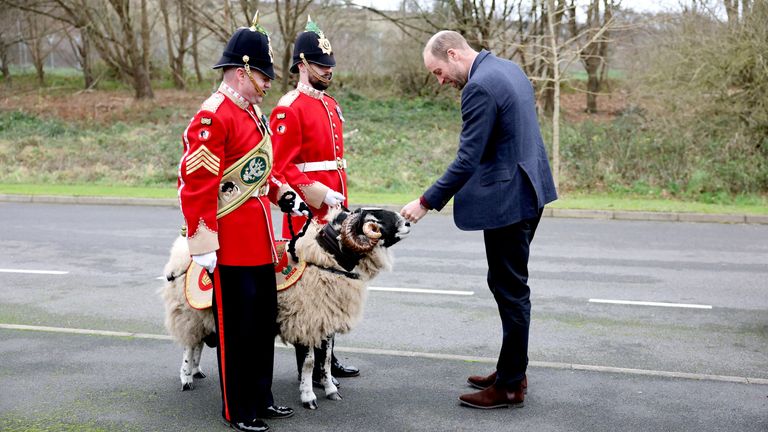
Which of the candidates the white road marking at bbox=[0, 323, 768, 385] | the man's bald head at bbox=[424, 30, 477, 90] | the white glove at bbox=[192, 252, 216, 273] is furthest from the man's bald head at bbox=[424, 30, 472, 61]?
the white road marking at bbox=[0, 323, 768, 385]

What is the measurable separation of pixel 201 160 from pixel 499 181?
5.93 feet

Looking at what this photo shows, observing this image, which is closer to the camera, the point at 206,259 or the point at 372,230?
the point at 206,259

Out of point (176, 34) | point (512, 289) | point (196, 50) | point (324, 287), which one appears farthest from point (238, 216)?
point (176, 34)

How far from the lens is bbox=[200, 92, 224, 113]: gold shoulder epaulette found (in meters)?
4.69

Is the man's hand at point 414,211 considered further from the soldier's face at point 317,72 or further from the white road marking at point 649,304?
the white road marking at point 649,304

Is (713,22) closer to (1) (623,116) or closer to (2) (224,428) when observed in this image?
(1) (623,116)

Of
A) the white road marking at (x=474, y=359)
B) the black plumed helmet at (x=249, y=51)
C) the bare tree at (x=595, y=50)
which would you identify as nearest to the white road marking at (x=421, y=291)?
the white road marking at (x=474, y=359)

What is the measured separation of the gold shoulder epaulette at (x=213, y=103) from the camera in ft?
15.4

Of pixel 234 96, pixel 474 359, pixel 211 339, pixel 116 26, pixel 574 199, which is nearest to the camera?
pixel 234 96

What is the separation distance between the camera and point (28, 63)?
4228 centimetres

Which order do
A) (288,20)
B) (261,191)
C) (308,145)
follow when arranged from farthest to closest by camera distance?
(288,20), (308,145), (261,191)

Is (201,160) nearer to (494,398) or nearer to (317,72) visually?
A: (317,72)

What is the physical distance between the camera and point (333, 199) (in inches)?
220

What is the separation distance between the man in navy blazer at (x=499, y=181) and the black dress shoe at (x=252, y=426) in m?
1.30
